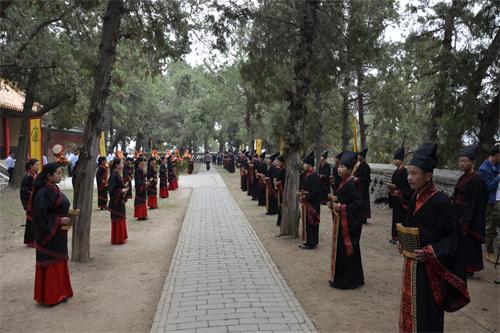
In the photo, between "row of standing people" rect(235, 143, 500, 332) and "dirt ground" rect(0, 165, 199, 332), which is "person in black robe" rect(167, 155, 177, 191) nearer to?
"row of standing people" rect(235, 143, 500, 332)

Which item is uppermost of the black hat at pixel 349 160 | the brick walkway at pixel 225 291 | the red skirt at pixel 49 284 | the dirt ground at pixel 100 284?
the black hat at pixel 349 160

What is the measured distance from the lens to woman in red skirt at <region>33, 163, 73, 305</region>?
6.03 m

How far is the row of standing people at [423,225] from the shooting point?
405cm

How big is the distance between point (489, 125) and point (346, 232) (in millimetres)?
5578

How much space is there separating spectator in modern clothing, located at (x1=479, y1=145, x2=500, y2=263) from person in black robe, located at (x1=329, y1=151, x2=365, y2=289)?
2.80 metres

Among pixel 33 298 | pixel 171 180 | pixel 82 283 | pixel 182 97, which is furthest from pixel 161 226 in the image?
pixel 182 97

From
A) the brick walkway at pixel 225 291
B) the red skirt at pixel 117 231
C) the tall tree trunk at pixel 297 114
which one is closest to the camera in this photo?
the brick walkway at pixel 225 291

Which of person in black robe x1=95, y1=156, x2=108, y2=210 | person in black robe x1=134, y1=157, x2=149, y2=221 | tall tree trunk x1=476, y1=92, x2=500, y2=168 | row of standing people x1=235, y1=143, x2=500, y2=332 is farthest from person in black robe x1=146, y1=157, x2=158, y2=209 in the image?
tall tree trunk x1=476, y1=92, x2=500, y2=168

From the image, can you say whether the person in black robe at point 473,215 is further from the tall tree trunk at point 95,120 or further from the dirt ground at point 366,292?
the tall tree trunk at point 95,120

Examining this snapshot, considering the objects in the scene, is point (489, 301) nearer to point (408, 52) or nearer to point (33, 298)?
point (33, 298)

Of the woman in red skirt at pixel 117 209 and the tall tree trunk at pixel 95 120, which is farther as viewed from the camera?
the woman in red skirt at pixel 117 209

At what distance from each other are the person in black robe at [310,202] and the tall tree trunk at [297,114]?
2.37 feet

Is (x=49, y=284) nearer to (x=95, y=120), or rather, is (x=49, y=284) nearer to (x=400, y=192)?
(x=95, y=120)

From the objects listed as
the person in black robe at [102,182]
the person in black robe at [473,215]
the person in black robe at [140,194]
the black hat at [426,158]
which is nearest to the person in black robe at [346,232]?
the person in black robe at [473,215]
